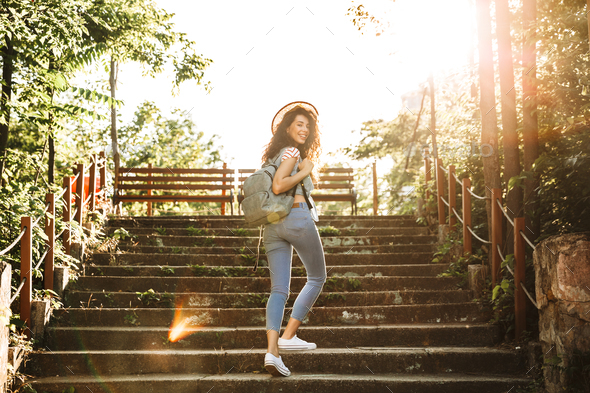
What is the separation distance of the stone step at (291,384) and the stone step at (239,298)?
1.35m

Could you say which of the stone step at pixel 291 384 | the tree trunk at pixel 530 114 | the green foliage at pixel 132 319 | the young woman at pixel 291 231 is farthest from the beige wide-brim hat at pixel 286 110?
the tree trunk at pixel 530 114

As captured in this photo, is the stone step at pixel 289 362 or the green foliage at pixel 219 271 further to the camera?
the green foliage at pixel 219 271

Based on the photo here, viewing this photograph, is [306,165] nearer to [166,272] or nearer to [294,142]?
[294,142]

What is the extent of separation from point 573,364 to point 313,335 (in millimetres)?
2055

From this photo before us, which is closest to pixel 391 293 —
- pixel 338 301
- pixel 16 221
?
pixel 338 301

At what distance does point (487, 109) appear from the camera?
5859mm

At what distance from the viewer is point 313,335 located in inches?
181

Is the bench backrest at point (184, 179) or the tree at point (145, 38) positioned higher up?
the tree at point (145, 38)

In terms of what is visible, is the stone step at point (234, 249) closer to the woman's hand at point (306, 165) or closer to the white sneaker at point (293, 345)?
the white sneaker at point (293, 345)

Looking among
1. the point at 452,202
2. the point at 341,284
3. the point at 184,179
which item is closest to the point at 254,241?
the point at 341,284

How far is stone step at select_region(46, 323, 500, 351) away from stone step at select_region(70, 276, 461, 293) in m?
0.99

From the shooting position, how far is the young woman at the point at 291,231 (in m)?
3.35

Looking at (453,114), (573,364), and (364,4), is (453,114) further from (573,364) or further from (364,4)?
(573,364)

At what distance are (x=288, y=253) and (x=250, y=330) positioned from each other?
142cm
